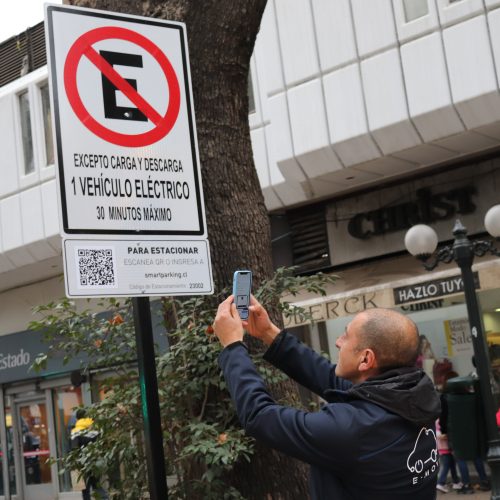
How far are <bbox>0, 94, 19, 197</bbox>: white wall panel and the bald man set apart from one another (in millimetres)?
18296

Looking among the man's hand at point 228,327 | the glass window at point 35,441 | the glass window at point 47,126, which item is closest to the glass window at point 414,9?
the glass window at point 47,126

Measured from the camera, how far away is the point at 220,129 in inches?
191

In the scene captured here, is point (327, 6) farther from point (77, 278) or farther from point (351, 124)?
point (77, 278)

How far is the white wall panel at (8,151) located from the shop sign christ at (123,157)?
17.4 meters

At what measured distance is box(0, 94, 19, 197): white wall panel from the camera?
66.8ft

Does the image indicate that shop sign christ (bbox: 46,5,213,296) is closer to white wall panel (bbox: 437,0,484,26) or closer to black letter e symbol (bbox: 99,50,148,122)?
black letter e symbol (bbox: 99,50,148,122)

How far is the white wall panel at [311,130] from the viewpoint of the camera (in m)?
14.9

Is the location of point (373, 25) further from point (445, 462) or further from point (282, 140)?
point (445, 462)

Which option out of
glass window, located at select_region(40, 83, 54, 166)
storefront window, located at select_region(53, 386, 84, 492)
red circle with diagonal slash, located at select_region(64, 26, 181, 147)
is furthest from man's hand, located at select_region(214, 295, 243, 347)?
storefront window, located at select_region(53, 386, 84, 492)

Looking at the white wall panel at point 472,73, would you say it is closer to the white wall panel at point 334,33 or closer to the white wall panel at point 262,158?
the white wall panel at point 334,33

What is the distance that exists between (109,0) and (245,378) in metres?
2.94

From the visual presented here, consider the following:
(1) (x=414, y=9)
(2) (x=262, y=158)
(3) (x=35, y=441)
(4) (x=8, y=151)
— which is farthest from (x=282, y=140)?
(3) (x=35, y=441)

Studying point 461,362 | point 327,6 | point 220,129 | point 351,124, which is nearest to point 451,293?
point 461,362

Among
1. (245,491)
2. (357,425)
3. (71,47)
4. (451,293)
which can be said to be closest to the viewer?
(357,425)
